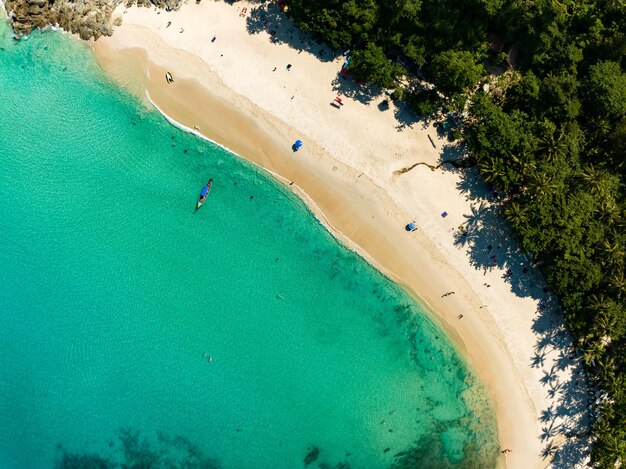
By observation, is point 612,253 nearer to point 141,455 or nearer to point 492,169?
point 492,169

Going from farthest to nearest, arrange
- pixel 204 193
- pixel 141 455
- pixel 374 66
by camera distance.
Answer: pixel 141 455, pixel 204 193, pixel 374 66

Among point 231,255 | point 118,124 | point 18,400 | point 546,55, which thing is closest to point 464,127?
point 546,55

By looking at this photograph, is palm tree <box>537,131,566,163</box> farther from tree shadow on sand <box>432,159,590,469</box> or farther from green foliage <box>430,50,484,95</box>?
green foliage <box>430,50,484,95</box>

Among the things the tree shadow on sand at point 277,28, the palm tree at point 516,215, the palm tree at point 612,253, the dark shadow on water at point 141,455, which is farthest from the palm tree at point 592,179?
the dark shadow on water at point 141,455

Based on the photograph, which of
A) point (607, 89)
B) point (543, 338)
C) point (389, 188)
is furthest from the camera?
point (389, 188)

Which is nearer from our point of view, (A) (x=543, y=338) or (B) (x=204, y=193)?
(A) (x=543, y=338)

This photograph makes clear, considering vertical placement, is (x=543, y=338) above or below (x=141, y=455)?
above

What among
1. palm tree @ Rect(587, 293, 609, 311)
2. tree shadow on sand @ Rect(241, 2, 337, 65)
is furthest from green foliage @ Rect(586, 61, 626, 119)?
tree shadow on sand @ Rect(241, 2, 337, 65)

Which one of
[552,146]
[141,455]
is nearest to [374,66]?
[552,146]
